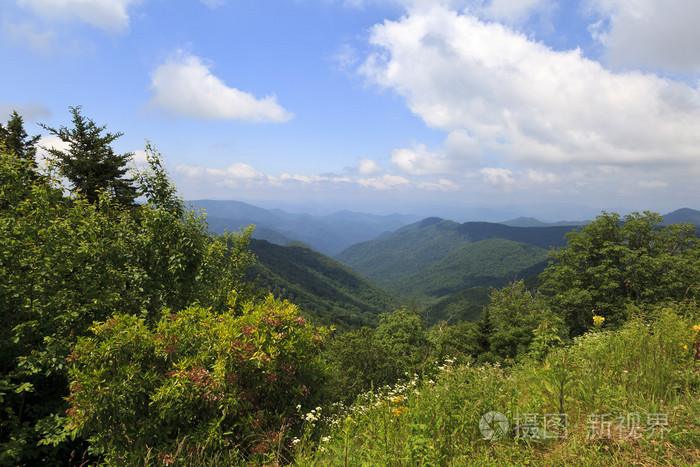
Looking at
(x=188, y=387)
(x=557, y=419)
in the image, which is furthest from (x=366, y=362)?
(x=557, y=419)

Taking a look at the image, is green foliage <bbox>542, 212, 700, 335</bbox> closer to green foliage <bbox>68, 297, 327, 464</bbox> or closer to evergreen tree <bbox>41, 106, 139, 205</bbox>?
green foliage <bbox>68, 297, 327, 464</bbox>

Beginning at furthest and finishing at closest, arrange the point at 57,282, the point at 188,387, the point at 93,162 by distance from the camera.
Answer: the point at 93,162 < the point at 57,282 < the point at 188,387

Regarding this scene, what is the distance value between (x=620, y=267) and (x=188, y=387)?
32538 mm

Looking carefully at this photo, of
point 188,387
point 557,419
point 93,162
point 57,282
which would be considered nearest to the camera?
point 557,419

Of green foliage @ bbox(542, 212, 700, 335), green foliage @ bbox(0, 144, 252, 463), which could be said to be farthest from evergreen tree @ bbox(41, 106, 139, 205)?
green foliage @ bbox(542, 212, 700, 335)

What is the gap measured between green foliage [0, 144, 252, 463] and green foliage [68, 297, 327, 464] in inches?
69.8

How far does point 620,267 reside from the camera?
80.9ft

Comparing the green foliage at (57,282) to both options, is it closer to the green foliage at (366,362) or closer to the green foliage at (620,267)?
the green foliage at (366,362)

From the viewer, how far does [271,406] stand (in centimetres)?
475

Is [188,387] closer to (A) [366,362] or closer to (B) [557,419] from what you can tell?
(B) [557,419]

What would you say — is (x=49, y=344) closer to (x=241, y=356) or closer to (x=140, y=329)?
(x=140, y=329)

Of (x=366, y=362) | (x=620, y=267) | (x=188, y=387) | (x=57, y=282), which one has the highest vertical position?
(x=57, y=282)

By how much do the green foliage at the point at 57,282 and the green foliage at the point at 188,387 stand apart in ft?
5.82

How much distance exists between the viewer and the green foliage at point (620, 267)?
22375mm
